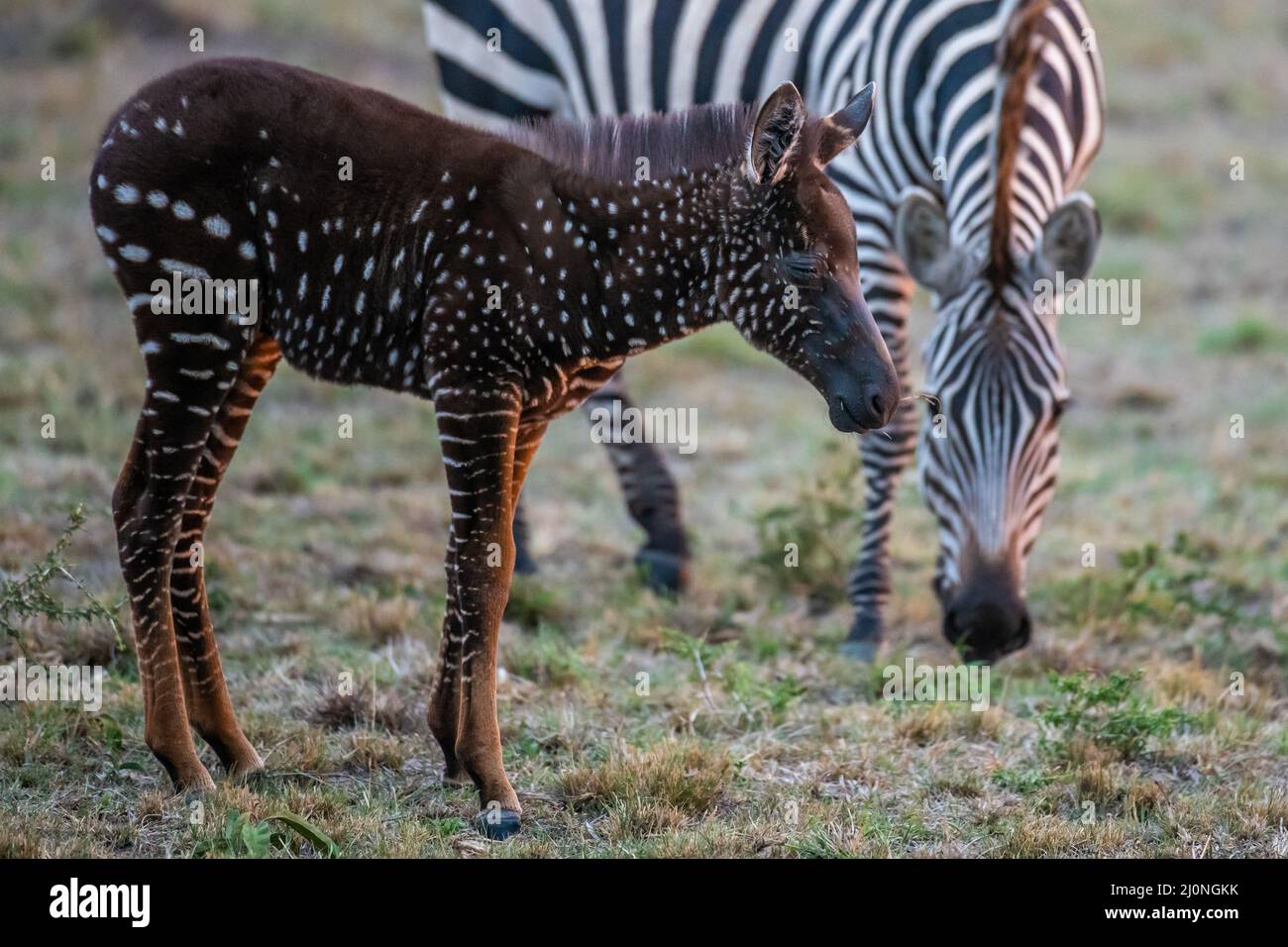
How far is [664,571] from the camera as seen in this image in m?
9.30

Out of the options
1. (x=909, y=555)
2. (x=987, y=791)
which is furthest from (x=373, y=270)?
(x=909, y=555)

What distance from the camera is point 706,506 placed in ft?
36.1

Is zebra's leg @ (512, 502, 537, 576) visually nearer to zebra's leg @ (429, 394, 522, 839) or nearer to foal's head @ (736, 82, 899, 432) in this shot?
zebra's leg @ (429, 394, 522, 839)

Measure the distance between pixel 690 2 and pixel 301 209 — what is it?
459cm

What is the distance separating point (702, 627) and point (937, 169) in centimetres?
277

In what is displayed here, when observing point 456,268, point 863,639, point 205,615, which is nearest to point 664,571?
point 863,639

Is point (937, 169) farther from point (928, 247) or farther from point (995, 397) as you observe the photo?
point (995, 397)

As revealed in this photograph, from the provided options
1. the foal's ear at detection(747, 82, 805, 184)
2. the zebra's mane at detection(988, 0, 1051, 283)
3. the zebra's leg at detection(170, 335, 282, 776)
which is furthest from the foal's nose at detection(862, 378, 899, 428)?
the zebra's leg at detection(170, 335, 282, 776)

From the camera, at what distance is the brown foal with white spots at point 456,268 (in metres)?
5.53

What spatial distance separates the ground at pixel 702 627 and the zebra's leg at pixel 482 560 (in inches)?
9.6

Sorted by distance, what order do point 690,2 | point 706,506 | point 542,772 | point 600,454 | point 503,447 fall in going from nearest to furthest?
point 503,447 → point 542,772 → point 690,2 → point 706,506 → point 600,454

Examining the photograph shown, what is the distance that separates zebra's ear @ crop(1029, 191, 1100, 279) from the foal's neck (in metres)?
2.38

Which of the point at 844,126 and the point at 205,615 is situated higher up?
the point at 844,126

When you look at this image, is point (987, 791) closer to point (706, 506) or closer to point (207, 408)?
point (207, 408)
